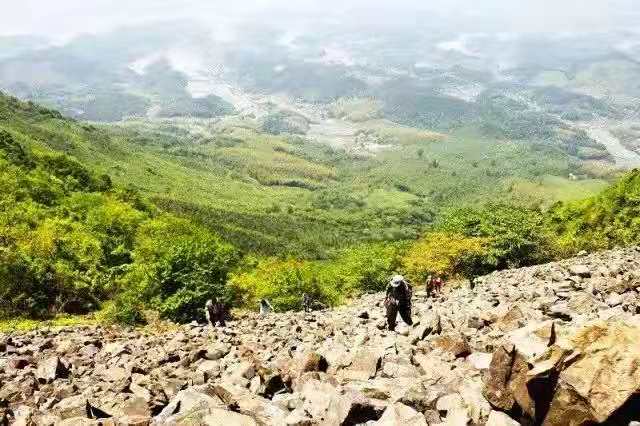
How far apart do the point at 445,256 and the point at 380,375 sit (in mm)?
73190

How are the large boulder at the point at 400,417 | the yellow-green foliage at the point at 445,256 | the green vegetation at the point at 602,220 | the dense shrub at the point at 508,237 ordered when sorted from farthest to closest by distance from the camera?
the green vegetation at the point at 602,220
the dense shrub at the point at 508,237
the yellow-green foliage at the point at 445,256
the large boulder at the point at 400,417

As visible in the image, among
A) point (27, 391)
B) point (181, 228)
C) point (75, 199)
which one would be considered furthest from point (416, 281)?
point (27, 391)

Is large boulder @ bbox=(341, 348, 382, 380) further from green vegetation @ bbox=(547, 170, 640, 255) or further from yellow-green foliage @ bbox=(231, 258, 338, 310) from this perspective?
green vegetation @ bbox=(547, 170, 640, 255)

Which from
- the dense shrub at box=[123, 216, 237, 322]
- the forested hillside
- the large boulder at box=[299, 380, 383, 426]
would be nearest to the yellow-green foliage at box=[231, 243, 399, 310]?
the forested hillside

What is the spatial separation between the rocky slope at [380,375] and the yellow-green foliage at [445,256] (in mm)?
57536

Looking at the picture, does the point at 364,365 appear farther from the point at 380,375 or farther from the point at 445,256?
the point at 445,256

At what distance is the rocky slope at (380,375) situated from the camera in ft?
50.3

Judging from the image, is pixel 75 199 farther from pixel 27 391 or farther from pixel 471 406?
pixel 471 406

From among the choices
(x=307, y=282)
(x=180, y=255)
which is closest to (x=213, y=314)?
(x=180, y=255)

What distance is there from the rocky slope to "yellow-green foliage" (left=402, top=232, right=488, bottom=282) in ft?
189

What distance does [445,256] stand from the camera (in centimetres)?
9262

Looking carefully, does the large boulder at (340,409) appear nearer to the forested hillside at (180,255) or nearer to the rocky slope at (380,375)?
the rocky slope at (380,375)

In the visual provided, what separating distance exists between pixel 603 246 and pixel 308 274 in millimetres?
44083

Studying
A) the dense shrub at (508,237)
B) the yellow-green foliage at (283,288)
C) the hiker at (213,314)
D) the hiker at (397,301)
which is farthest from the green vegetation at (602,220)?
the hiker at (397,301)
